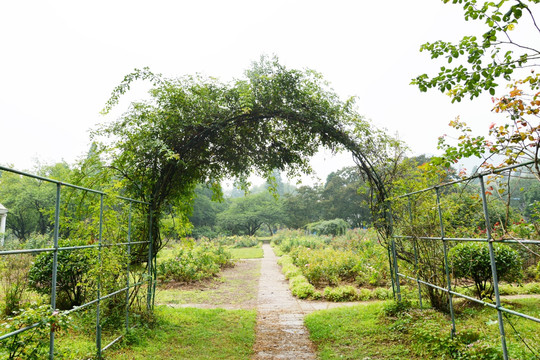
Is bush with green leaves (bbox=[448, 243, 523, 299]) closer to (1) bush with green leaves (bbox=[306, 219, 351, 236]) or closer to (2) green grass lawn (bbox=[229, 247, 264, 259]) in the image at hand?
(2) green grass lawn (bbox=[229, 247, 264, 259])

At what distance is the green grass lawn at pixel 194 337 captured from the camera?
389 cm

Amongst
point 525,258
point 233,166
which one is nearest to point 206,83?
point 233,166

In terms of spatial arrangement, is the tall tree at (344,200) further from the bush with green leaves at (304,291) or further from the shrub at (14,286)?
the shrub at (14,286)

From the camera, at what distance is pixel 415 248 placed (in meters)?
4.39

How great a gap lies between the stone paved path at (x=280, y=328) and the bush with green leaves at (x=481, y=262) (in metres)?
2.57

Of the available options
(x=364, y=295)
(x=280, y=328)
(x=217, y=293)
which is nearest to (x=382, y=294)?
(x=364, y=295)

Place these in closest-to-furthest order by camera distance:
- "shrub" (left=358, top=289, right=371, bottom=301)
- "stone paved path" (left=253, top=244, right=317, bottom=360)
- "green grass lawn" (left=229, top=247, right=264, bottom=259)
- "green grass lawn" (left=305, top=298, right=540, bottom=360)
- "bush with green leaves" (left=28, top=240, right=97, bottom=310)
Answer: "green grass lawn" (left=305, top=298, right=540, bottom=360) → "stone paved path" (left=253, top=244, right=317, bottom=360) → "bush with green leaves" (left=28, top=240, right=97, bottom=310) → "shrub" (left=358, top=289, right=371, bottom=301) → "green grass lawn" (left=229, top=247, right=264, bottom=259)

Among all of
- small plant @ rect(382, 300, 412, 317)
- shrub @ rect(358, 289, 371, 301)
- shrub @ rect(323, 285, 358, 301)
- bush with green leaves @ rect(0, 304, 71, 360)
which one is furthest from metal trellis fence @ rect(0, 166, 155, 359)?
shrub @ rect(358, 289, 371, 301)

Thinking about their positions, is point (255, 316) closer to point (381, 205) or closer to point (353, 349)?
point (353, 349)

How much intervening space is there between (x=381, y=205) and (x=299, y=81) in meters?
2.37

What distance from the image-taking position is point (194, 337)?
14.9 feet

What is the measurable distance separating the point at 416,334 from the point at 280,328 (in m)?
2.06

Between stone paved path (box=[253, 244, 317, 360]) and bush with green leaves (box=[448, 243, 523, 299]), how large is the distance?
2.57 m

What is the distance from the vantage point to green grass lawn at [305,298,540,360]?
3.20 metres
